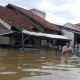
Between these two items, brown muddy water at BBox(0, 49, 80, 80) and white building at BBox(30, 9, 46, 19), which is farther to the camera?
white building at BBox(30, 9, 46, 19)

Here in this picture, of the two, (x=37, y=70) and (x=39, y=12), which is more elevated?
(x=39, y=12)

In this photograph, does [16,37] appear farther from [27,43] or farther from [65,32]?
[65,32]

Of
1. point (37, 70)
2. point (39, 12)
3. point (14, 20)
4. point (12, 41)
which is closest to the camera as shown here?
point (37, 70)

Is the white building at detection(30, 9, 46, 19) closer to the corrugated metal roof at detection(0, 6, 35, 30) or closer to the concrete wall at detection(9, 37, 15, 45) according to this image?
the corrugated metal roof at detection(0, 6, 35, 30)

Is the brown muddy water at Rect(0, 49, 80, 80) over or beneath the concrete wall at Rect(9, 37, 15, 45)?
beneath

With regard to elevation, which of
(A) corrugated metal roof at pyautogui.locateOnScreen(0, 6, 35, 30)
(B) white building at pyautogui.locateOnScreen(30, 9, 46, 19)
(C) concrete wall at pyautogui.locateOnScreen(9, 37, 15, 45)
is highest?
(B) white building at pyautogui.locateOnScreen(30, 9, 46, 19)

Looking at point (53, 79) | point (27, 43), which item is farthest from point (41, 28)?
point (53, 79)

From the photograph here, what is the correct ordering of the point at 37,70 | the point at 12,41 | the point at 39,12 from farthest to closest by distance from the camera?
the point at 39,12, the point at 12,41, the point at 37,70

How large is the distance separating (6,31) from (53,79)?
22478 mm

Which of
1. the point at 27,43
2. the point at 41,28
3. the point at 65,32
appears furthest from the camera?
the point at 65,32

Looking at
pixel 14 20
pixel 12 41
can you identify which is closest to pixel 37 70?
pixel 12 41

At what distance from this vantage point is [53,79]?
8.48 metres

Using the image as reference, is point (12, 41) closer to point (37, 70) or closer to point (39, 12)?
point (39, 12)

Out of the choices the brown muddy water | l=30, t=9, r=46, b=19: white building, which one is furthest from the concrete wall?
l=30, t=9, r=46, b=19: white building
